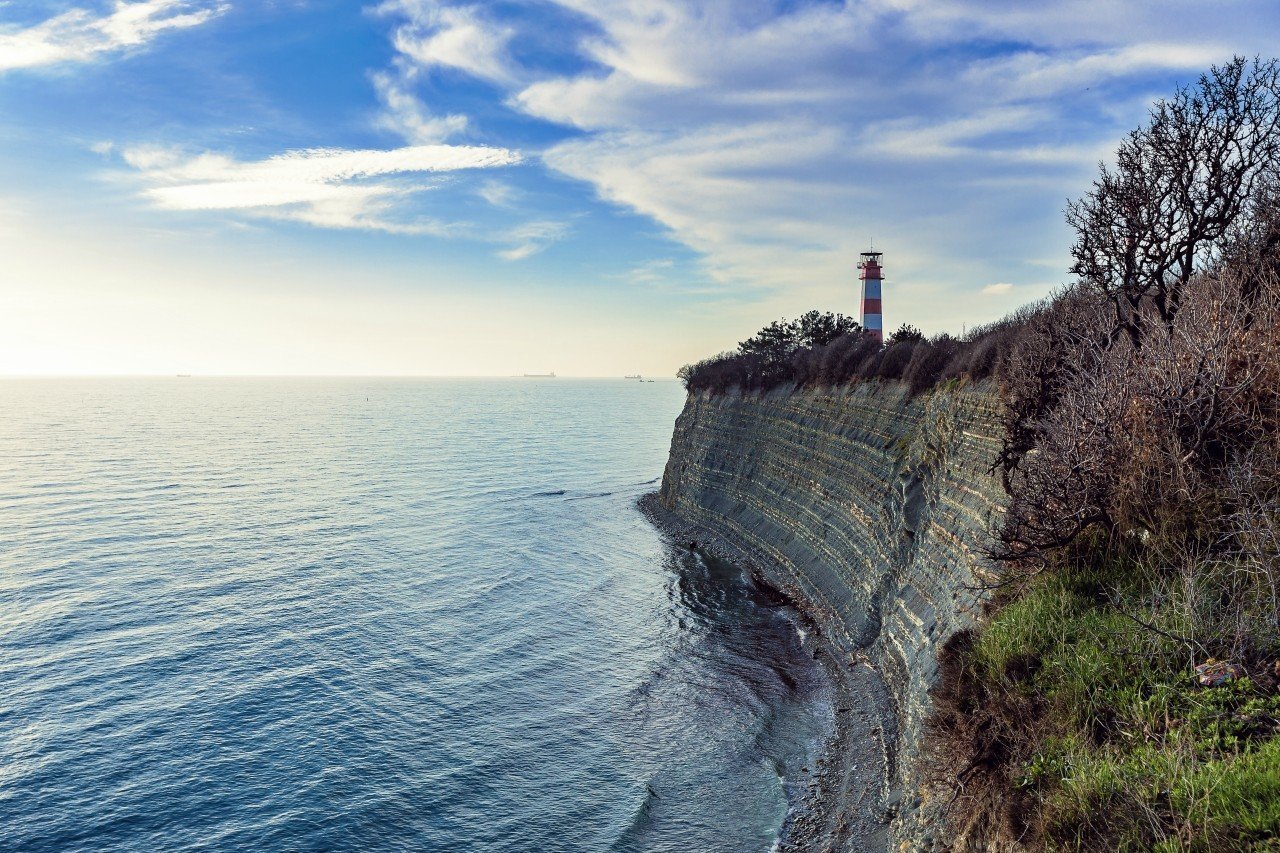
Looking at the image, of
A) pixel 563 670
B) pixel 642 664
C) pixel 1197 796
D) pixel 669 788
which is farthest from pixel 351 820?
pixel 1197 796

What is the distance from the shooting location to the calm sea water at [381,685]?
1822 centimetres

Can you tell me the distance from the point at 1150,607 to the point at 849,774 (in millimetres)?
10892

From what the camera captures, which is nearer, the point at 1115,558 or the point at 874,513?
the point at 1115,558

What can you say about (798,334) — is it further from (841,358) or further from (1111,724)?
(1111,724)

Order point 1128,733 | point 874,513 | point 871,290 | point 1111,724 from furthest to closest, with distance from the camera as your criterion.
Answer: point 871,290 < point 874,513 < point 1111,724 < point 1128,733

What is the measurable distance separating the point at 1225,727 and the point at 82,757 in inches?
1037

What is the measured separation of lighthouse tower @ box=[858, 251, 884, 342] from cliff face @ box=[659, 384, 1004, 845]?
1402 centimetres

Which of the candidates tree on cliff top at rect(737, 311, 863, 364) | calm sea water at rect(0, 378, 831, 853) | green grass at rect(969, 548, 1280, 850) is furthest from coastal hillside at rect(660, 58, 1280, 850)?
tree on cliff top at rect(737, 311, 863, 364)

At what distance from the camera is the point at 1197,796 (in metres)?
7.15

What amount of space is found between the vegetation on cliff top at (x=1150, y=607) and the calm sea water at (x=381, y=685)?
9079 mm

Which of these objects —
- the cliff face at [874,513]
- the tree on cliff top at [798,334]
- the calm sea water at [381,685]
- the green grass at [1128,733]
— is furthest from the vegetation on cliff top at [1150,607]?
the tree on cliff top at [798,334]

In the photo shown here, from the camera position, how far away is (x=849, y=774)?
1917cm

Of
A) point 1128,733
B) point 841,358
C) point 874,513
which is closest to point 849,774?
point 1128,733

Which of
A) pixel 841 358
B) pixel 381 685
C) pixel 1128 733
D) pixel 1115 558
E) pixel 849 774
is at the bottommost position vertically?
pixel 381 685
